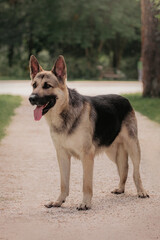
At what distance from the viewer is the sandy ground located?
5.20 meters

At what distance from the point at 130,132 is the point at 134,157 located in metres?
0.36

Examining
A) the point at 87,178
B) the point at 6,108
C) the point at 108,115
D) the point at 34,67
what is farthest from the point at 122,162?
the point at 6,108

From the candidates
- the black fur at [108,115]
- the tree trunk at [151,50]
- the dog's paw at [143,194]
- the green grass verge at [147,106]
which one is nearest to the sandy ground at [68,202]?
the dog's paw at [143,194]

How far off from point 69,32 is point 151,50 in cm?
2322

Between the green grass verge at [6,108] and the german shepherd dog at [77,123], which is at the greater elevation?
the german shepherd dog at [77,123]

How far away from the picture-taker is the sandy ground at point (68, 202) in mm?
5199

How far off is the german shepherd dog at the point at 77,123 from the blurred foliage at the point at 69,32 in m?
35.0

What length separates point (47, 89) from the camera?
19.6ft

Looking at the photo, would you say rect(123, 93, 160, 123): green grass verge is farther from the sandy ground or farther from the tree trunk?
the sandy ground

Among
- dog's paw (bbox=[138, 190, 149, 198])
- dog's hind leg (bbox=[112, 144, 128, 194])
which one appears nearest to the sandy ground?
dog's paw (bbox=[138, 190, 149, 198])

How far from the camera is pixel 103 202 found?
6.51 metres

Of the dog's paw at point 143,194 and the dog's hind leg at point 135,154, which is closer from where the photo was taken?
the dog's paw at point 143,194

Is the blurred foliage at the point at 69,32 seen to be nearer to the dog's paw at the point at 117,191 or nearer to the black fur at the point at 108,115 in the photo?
the black fur at the point at 108,115

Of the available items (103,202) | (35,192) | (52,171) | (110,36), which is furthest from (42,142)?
(110,36)
